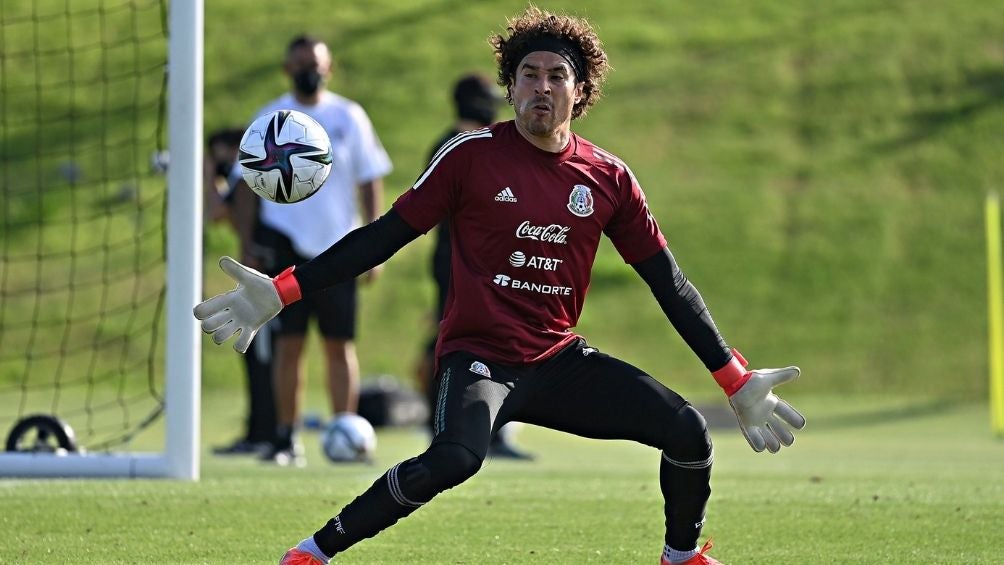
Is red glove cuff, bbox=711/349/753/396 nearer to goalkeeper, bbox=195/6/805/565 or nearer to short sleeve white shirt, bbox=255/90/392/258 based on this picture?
goalkeeper, bbox=195/6/805/565

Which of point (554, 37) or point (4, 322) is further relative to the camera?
point (4, 322)

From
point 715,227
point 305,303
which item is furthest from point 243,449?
point 715,227

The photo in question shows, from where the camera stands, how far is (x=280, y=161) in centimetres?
536

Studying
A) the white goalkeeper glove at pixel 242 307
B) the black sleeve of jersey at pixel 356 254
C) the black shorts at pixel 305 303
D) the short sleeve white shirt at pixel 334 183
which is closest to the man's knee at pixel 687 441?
the black sleeve of jersey at pixel 356 254

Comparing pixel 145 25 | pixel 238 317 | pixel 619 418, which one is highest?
pixel 145 25

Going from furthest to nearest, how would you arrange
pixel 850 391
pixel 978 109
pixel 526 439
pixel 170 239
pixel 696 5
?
pixel 696 5 < pixel 978 109 < pixel 850 391 < pixel 526 439 < pixel 170 239

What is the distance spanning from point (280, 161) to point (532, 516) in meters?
2.02

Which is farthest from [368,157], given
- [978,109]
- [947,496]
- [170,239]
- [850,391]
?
[978,109]

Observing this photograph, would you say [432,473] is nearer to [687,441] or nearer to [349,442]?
[687,441]

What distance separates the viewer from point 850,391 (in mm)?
17453

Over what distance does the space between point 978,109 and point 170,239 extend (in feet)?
54.1

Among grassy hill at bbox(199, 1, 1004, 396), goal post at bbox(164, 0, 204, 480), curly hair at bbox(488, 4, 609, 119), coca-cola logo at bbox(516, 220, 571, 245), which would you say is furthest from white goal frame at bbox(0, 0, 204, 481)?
grassy hill at bbox(199, 1, 1004, 396)

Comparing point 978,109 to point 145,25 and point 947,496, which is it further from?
point 947,496

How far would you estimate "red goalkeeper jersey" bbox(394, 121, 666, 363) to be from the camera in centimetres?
504
